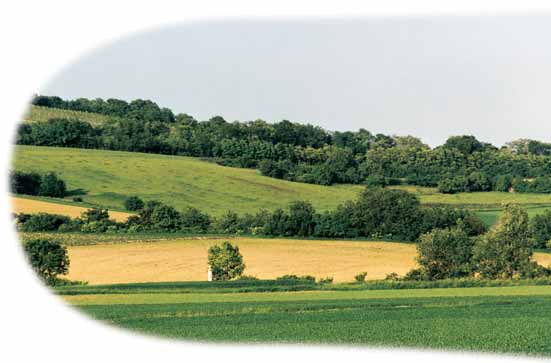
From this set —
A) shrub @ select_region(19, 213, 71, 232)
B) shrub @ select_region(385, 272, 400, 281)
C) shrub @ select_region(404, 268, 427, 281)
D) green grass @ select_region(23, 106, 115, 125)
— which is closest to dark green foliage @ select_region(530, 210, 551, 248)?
shrub @ select_region(404, 268, 427, 281)

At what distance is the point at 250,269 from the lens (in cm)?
2967

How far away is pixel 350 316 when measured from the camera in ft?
55.8

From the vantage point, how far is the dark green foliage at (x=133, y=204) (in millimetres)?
36956

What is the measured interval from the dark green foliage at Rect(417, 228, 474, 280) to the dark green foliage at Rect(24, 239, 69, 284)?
10192 mm

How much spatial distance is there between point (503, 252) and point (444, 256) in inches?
66.4

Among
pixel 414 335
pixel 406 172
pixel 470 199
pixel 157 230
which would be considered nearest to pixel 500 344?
pixel 414 335

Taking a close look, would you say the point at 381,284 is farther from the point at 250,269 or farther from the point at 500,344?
the point at 500,344

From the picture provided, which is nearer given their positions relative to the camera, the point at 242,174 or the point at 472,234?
the point at 472,234

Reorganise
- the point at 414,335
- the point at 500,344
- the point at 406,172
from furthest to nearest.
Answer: the point at 406,172, the point at 414,335, the point at 500,344

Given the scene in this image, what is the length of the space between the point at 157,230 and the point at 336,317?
59.3ft

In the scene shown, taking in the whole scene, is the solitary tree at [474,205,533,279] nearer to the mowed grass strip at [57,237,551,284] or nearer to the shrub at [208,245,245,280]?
the mowed grass strip at [57,237,551,284]

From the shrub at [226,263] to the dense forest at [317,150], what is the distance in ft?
41.7

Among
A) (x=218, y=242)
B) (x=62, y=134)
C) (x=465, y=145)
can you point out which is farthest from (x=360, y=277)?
(x=62, y=134)

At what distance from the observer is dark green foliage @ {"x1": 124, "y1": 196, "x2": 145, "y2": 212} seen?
3696 centimetres
